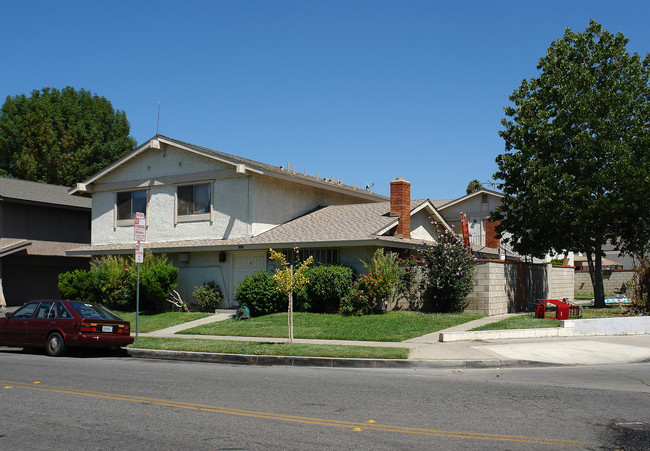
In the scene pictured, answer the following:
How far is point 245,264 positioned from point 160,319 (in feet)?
12.9

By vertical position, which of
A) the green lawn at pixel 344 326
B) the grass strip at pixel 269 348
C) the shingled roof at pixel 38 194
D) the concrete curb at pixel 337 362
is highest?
the shingled roof at pixel 38 194

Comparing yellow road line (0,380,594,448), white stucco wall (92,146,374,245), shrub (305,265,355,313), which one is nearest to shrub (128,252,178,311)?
white stucco wall (92,146,374,245)

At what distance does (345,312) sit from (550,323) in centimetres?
657

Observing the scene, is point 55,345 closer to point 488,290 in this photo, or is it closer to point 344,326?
point 344,326

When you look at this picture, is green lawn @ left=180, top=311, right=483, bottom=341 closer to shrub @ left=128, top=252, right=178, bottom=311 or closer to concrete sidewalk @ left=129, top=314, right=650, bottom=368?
concrete sidewalk @ left=129, top=314, right=650, bottom=368

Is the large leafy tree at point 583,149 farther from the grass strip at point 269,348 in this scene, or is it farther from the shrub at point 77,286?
the shrub at point 77,286

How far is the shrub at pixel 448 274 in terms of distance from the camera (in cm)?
2052

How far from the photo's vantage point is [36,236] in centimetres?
3138

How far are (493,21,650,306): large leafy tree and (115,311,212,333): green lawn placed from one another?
41.9 feet

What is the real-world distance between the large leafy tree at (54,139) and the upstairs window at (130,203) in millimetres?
20656

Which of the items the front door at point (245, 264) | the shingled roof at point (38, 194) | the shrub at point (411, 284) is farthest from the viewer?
the shingled roof at point (38, 194)

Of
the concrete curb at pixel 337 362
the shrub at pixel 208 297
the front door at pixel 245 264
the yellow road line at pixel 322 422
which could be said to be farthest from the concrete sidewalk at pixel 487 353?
the shrub at pixel 208 297

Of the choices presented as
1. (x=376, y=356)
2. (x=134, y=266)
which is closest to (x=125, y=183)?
(x=134, y=266)

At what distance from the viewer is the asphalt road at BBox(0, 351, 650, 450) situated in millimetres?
6715
